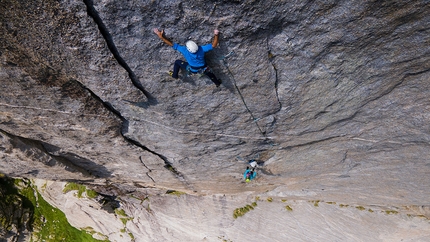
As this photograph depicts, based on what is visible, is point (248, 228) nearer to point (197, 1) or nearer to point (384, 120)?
point (384, 120)

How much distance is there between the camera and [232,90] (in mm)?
3338

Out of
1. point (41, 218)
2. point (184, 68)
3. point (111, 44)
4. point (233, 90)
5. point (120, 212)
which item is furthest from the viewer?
point (41, 218)

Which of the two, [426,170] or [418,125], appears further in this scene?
[426,170]

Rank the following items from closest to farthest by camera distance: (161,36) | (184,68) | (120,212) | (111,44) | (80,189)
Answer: (161,36) < (111,44) < (184,68) < (80,189) < (120,212)

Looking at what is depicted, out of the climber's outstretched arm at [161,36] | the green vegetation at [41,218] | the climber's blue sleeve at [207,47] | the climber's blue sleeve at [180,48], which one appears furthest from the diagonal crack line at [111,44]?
the green vegetation at [41,218]

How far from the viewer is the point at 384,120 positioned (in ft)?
12.2

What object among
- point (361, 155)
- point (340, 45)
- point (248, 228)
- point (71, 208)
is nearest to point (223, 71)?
point (340, 45)

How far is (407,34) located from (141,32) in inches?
95.9

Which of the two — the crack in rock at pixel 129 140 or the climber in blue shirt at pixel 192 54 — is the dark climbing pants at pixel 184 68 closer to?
the climber in blue shirt at pixel 192 54

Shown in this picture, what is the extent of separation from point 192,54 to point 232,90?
0.84 meters

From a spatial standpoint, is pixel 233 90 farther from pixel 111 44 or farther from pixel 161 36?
pixel 111 44

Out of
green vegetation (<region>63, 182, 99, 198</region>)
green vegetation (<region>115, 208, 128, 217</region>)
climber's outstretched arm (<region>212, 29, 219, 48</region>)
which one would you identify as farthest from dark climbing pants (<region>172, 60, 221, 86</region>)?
green vegetation (<region>115, 208, 128, 217</region>)

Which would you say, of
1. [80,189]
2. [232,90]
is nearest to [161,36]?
[232,90]

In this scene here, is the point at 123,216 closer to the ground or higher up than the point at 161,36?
closer to the ground
